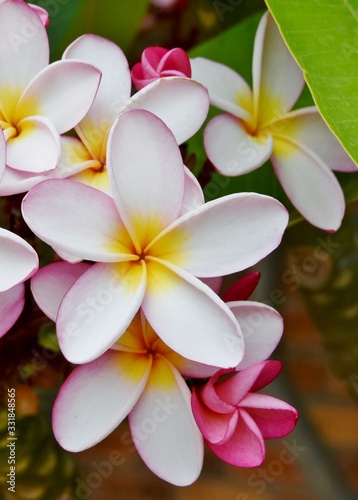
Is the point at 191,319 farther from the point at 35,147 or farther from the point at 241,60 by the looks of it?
the point at 241,60

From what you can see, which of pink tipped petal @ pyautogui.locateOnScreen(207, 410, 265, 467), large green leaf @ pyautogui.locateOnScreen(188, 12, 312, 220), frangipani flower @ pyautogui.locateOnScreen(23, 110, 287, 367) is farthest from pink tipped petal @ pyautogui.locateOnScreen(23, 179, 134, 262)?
large green leaf @ pyautogui.locateOnScreen(188, 12, 312, 220)

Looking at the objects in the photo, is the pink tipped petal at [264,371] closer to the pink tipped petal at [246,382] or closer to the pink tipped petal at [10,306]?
the pink tipped petal at [246,382]

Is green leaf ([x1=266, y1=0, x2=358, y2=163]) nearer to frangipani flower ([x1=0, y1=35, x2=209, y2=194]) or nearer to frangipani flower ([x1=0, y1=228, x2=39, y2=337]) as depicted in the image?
frangipani flower ([x1=0, y1=35, x2=209, y2=194])

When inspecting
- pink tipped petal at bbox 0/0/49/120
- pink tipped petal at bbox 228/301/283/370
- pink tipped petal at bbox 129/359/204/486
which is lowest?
pink tipped petal at bbox 129/359/204/486

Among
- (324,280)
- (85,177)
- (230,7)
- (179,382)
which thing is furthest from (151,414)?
(230,7)

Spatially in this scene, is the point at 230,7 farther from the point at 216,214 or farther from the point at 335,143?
the point at 216,214

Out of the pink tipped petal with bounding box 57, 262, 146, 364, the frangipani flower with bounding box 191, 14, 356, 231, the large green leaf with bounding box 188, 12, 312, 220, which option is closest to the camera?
the pink tipped petal with bounding box 57, 262, 146, 364
